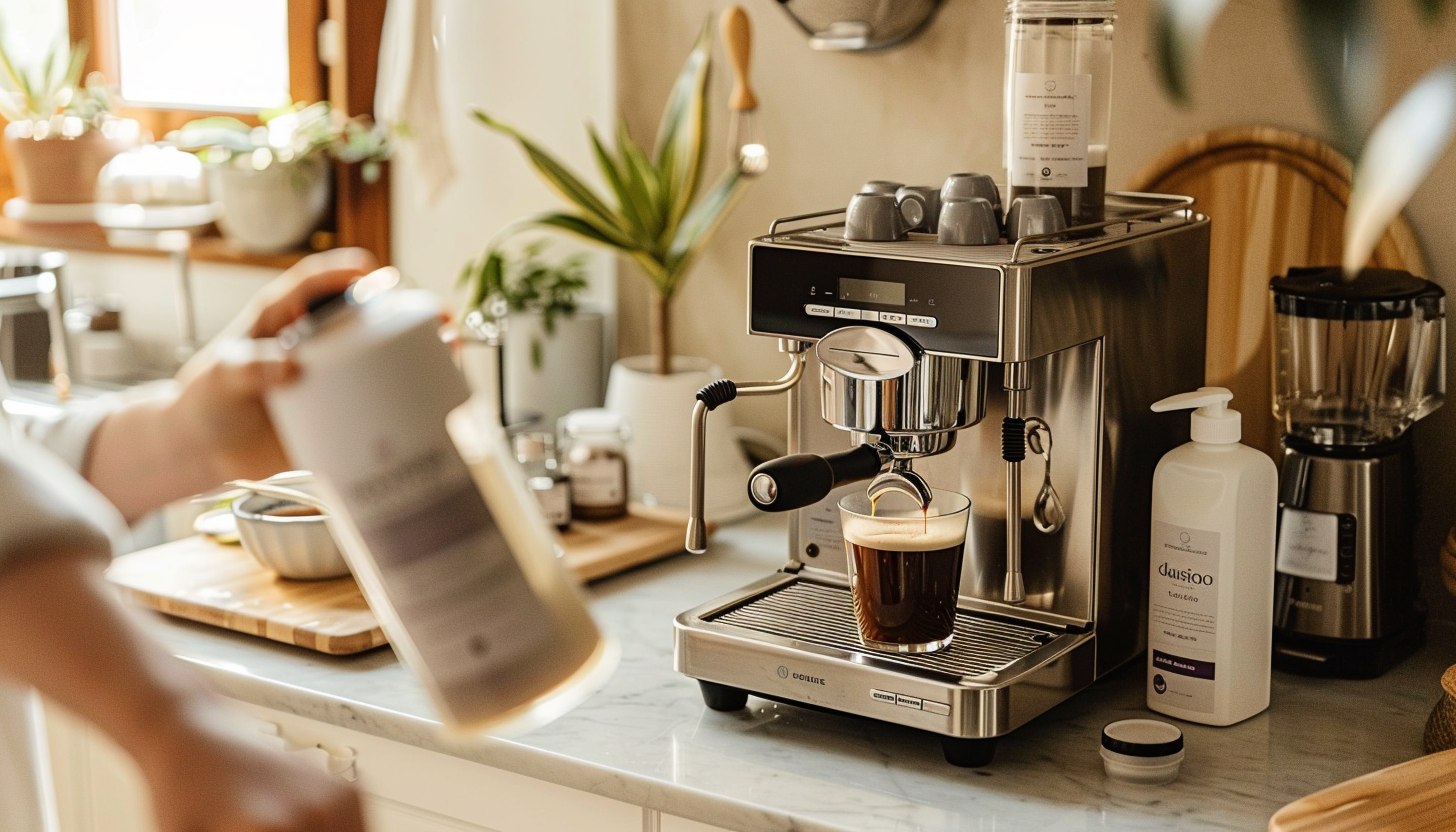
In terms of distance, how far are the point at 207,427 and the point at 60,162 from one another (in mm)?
2100

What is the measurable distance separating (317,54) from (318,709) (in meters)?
1.31

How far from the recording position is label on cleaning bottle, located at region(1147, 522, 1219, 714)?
1154mm

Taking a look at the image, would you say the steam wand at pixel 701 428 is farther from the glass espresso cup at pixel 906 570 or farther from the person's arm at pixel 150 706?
the person's arm at pixel 150 706

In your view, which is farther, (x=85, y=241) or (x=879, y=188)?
(x=85, y=241)

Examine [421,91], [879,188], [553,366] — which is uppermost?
[421,91]

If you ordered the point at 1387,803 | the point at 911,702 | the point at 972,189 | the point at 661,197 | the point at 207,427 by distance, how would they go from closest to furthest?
the point at 207,427, the point at 1387,803, the point at 911,702, the point at 972,189, the point at 661,197

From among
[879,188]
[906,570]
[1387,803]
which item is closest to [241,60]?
[879,188]

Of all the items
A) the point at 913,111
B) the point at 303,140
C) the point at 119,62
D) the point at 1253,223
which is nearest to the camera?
A: the point at 1253,223

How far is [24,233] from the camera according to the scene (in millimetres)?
2502

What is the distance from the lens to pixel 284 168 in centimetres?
216

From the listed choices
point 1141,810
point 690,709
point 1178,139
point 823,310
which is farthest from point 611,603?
point 1178,139

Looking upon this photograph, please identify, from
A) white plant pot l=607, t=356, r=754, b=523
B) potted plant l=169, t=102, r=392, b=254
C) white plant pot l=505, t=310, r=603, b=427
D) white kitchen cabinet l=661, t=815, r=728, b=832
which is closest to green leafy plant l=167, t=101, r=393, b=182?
potted plant l=169, t=102, r=392, b=254

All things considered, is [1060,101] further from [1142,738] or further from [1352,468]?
[1142,738]

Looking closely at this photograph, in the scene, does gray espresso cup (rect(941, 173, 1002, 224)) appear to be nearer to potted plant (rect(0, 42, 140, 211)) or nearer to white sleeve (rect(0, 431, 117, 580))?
white sleeve (rect(0, 431, 117, 580))
